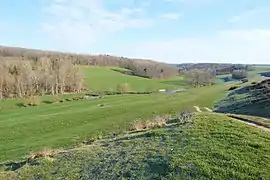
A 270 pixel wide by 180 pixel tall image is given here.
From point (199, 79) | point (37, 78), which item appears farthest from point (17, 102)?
point (199, 79)

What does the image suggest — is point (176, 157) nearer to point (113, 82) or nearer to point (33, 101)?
point (33, 101)

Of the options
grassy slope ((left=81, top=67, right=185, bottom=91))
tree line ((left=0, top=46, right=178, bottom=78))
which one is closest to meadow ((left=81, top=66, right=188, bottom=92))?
grassy slope ((left=81, top=67, right=185, bottom=91))

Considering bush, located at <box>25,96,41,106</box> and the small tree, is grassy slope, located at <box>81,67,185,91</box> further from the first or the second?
bush, located at <box>25,96,41,106</box>

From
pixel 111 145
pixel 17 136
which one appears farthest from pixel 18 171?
pixel 17 136

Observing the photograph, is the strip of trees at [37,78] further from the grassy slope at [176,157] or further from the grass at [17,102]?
the grassy slope at [176,157]

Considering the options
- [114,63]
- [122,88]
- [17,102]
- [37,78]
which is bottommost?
[122,88]

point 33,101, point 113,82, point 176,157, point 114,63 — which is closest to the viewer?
point 176,157

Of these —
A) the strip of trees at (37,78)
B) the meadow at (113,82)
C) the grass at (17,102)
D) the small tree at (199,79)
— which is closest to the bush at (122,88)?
the meadow at (113,82)
